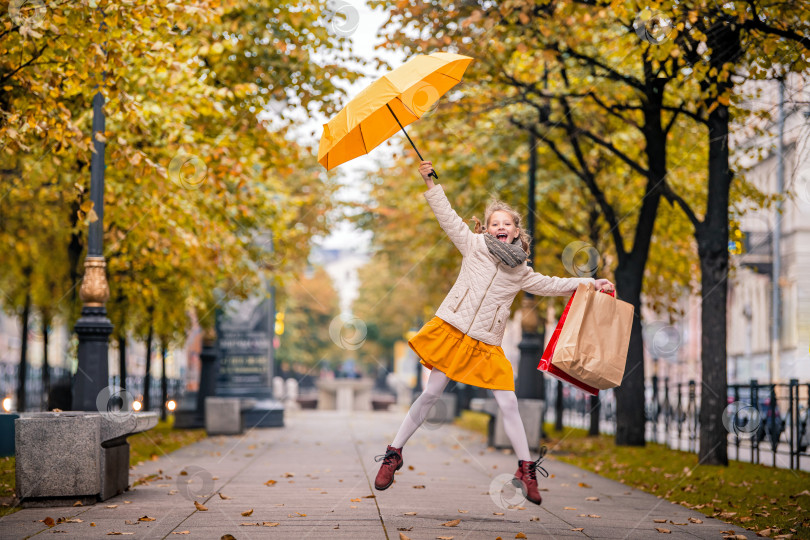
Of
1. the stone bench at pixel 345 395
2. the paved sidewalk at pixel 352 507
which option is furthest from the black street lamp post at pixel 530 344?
the stone bench at pixel 345 395

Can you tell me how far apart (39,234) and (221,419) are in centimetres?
566

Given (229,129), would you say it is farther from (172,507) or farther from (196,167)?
(172,507)

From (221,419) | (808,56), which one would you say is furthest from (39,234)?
(808,56)

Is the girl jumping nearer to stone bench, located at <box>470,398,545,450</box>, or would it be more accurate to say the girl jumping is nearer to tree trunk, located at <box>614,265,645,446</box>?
stone bench, located at <box>470,398,545,450</box>

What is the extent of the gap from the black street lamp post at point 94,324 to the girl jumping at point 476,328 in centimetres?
393

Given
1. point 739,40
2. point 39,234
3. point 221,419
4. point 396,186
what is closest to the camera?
point 739,40

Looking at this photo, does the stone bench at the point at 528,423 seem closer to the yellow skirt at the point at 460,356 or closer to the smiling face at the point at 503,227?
the yellow skirt at the point at 460,356

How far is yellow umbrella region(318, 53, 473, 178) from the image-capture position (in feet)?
21.9

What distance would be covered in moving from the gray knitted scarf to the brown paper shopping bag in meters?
0.56

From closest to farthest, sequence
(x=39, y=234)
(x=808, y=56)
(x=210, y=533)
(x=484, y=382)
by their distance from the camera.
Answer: (x=210, y=533), (x=484, y=382), (x=808, y=56), (x=39, y=234)

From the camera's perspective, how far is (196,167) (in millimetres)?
13703

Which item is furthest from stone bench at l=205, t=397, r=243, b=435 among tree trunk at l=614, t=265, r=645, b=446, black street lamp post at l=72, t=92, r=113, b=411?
black street lamp post at l=72, t=92, r=113, b=411

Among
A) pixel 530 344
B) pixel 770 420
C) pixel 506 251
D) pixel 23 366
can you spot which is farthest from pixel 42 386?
pixel 506 251

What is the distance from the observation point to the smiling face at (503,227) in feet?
22.4
